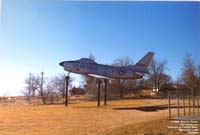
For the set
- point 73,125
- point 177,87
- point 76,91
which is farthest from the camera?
point 76,91

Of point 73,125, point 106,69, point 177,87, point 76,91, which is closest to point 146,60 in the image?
point 177,87

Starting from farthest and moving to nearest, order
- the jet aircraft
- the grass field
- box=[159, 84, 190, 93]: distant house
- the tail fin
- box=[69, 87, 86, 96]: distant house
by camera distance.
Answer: box=[69, 87, 86, 96]: distant house, the jet aircraft, box=[159, 84, 190, 93]: distant house, the tail fin, the grass field

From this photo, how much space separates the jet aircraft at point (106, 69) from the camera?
8.82 meters

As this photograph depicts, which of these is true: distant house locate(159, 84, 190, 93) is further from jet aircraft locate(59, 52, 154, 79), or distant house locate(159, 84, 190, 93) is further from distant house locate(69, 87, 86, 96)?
distant house locate(69, 87, 86, 96)

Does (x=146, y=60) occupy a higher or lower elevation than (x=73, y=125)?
higher

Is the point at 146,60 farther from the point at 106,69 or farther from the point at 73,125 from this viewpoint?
the point at 73,125

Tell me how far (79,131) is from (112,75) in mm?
4438

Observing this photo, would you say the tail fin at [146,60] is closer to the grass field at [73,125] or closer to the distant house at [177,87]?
the distant house at [177,87]

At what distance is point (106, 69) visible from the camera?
29.6 feet

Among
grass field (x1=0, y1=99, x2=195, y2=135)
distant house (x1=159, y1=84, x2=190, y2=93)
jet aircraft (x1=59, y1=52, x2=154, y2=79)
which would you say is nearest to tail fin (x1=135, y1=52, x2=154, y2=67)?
jet aircraft (x1=59, y1=52, x2=154, y2=79)

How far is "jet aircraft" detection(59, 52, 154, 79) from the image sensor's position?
8.82 meters

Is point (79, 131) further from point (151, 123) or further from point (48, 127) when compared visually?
point (151, 123)

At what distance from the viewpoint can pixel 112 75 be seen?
9.64 metres

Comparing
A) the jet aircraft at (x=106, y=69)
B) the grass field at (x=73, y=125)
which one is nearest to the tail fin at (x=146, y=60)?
the jet aircraft at (x=106, y=69)
